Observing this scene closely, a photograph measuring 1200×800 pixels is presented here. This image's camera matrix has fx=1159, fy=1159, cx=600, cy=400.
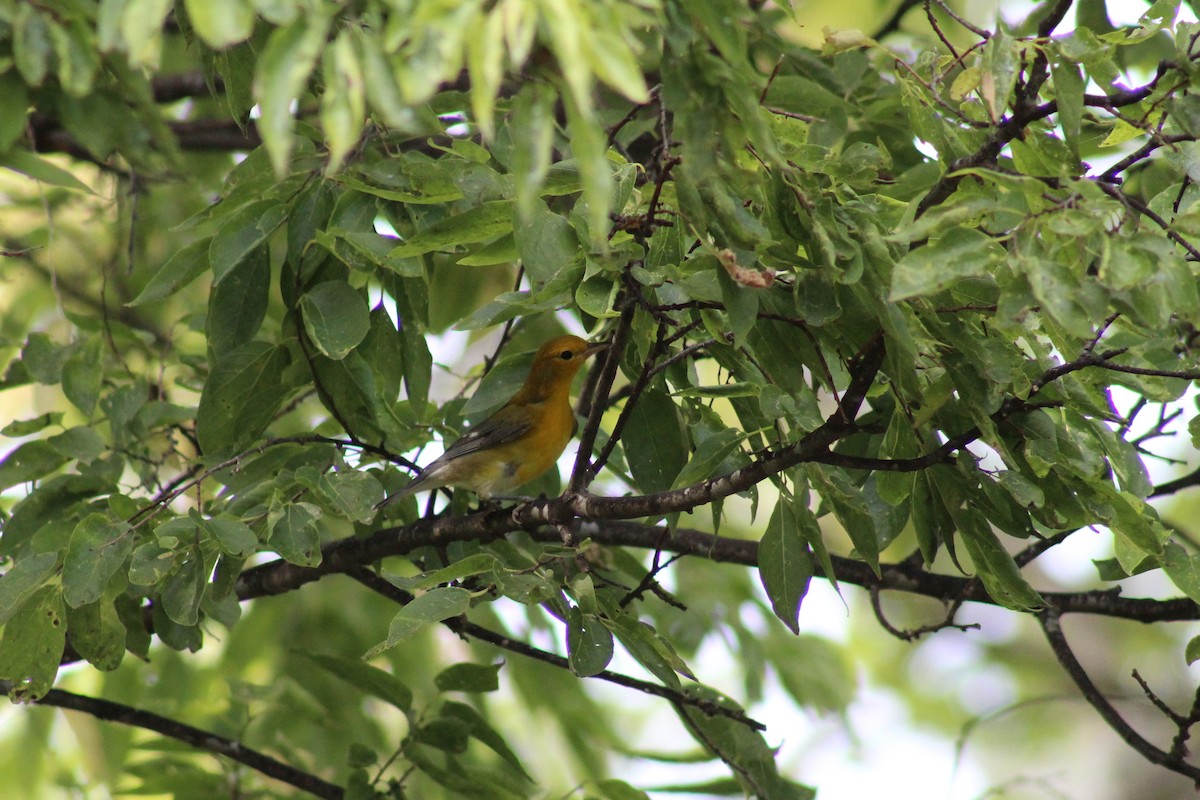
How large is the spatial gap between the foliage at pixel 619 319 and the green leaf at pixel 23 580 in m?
0.01

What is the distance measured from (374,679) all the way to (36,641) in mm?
1356

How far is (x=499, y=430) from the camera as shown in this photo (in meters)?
6.31

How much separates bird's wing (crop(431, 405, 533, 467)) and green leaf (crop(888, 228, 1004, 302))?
3.68 metres

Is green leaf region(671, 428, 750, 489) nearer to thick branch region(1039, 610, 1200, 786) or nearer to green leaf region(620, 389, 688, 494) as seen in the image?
green leaf region(620, 389, 688, 494)

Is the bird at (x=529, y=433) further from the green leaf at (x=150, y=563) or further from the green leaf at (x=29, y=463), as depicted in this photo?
the green leaf at (x=150, y=563)

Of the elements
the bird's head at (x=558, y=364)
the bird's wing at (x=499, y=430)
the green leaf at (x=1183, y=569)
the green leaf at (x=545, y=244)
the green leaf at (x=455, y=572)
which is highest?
the bird's head at (x=558, y=364)

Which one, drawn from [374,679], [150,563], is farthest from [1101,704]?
[150,563]

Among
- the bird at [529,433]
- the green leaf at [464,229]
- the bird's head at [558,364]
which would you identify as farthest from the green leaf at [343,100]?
the bird's head at [558,364]

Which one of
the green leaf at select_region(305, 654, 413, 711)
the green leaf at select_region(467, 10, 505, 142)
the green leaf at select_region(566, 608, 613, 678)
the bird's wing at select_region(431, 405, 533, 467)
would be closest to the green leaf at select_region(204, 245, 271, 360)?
the green leaf at select_region(305, 654, 413, 711)

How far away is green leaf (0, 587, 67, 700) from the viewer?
11.5 ft

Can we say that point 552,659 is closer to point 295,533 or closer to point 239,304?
point 295,533

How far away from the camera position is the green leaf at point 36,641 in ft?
11.5

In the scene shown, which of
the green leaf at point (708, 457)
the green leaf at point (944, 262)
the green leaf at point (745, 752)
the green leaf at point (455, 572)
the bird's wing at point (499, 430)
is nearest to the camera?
the green leaf at point (944, 262)

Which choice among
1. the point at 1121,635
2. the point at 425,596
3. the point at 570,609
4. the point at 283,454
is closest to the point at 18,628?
the point at 283,454
